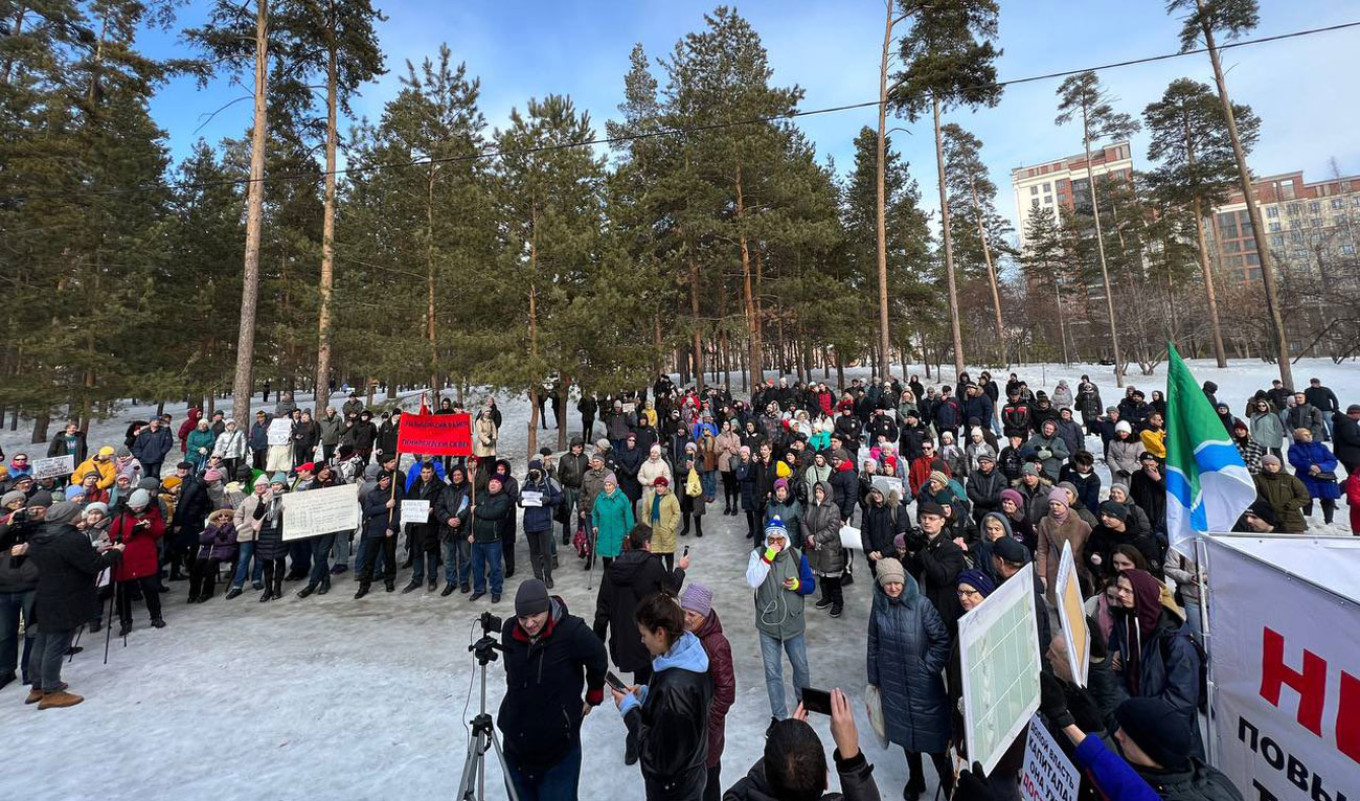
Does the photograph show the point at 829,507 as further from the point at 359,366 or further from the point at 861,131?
the point at 861,131

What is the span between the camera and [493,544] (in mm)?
8477

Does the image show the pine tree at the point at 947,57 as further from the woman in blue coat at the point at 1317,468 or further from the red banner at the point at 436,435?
the red banner at the point at 436,435

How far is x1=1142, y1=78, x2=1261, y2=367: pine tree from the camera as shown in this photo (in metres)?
26.6

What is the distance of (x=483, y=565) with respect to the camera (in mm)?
8758

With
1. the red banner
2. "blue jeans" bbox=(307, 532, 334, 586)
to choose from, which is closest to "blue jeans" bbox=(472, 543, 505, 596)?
the red banner

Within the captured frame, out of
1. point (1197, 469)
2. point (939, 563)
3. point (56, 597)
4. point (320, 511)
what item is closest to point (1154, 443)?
point (1197, 469)

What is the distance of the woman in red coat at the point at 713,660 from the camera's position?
12.2 feet

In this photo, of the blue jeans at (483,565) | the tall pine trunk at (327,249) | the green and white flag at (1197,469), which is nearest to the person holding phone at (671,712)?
the green and white flag at (1197,469)

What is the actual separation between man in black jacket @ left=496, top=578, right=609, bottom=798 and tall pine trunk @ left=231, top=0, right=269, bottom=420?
15678 millimetres

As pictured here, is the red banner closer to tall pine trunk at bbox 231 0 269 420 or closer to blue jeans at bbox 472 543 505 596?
blue jeans at bbox 472 543 505 596

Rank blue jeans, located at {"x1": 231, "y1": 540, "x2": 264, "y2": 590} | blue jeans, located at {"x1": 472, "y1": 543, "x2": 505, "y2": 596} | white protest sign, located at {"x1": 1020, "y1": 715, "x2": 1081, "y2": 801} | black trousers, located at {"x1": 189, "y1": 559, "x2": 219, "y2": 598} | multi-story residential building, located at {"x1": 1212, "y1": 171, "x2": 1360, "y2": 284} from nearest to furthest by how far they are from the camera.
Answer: white protest sign, located at {"x1": 1020, "y1": 715, "x2": 1081, "y2": 801}, blue jeans, located at {"x1": 472, "y1": 543, "x2": 505, "y2": 596}, black trousers, located at {"x1": 189, "y1": 559, "x2": 219, "y2": 598}, blue jeans, located at {"x1": 231, "y1": 540, "x2": 264, "y2": 590}, multi-story residential building, located at {"x1": 1212, "y1": 171, "x2": 1360, "y2": 284}

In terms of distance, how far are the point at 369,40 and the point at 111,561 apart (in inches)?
678

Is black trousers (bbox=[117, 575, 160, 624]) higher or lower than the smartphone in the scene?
lower

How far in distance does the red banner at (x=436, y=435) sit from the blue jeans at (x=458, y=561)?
5.00 feet
